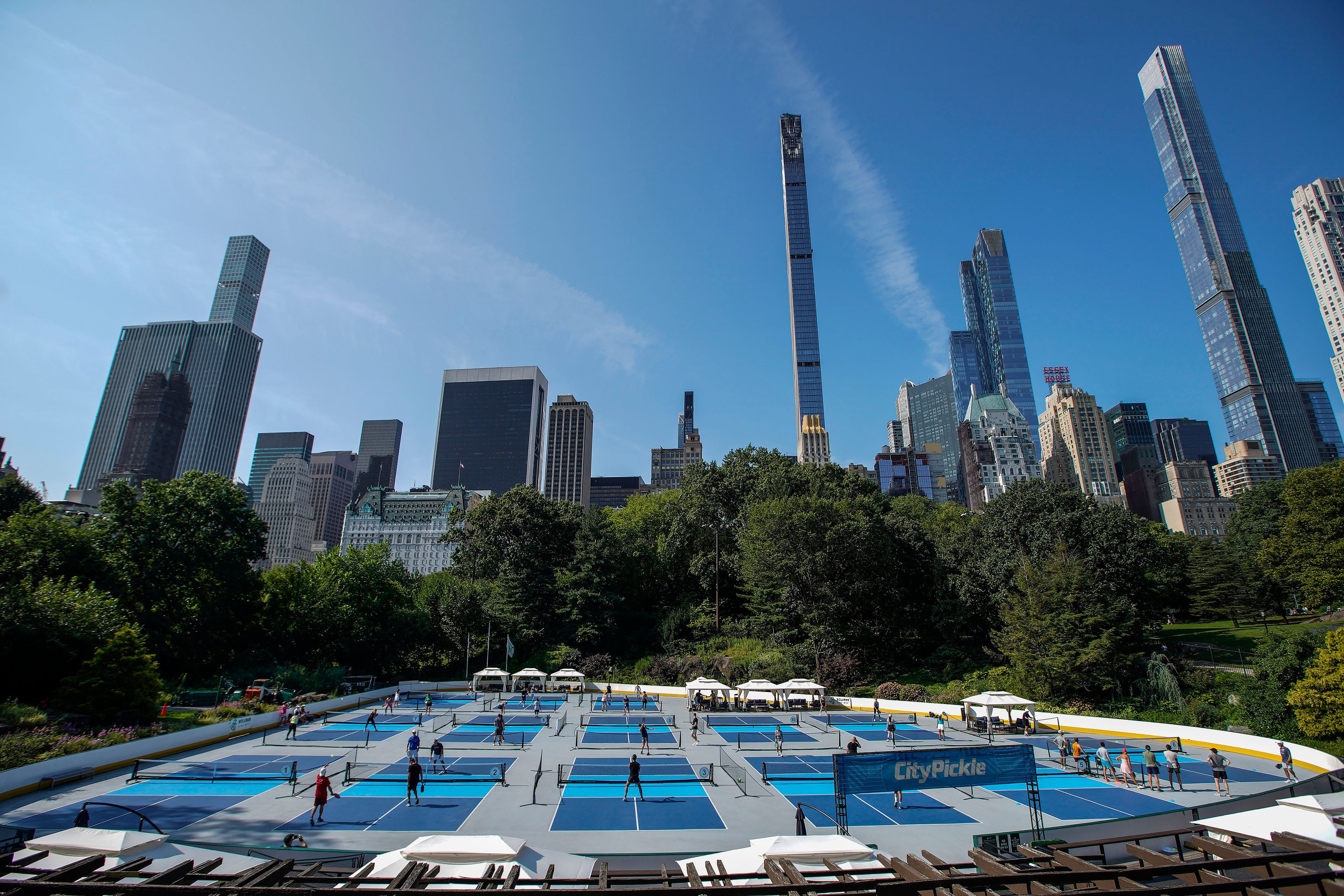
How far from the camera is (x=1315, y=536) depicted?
45062mm

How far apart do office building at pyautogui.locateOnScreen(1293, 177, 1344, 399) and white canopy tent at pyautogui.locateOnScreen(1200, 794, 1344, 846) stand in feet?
772

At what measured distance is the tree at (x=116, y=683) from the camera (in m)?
24.3

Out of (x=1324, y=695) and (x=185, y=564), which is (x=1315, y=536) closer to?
(x=1324, y=695)

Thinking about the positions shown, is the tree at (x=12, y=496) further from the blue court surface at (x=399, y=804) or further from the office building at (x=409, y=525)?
the office building at (x=409, y=525)

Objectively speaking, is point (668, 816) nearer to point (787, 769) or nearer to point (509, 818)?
point (509, 818)

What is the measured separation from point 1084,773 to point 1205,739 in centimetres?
918

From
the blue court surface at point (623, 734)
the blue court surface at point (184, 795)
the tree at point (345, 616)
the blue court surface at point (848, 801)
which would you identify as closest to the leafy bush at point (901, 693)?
the blue court surface at point (623, 734)

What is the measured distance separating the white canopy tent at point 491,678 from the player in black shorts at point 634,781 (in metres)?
26.7

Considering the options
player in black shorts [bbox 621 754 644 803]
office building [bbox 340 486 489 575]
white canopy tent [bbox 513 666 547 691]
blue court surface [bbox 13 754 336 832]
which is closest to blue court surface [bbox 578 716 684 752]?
player in black shorts [bbox 621 754 644 803]

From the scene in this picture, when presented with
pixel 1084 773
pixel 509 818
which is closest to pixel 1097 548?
pixel 1084 773

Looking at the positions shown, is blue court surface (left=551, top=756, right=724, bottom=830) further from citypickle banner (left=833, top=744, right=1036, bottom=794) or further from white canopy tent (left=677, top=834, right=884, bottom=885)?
white canopy tent (left=677, top=834, right=884, bottom=885)

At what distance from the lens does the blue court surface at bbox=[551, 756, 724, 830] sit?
1656 cm

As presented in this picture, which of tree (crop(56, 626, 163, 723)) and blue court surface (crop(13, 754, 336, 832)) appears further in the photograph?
tree (crop(56, 626, 163, 723))

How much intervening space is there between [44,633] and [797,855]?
1308 inches
